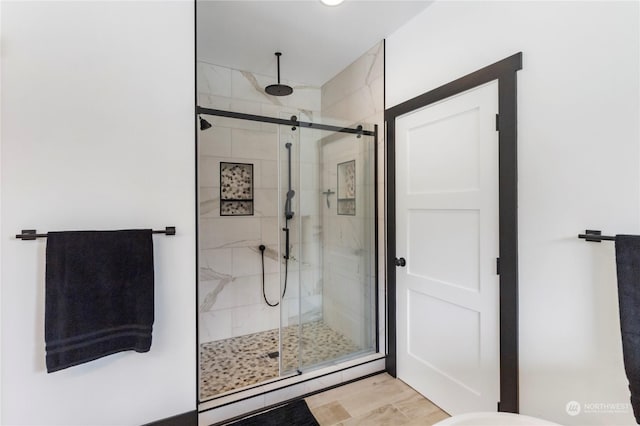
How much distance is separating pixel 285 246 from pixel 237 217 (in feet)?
2.60

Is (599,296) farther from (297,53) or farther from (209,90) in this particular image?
(209,90)

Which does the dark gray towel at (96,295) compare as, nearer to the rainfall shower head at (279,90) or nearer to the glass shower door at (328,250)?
the glass shower door at (328,250)

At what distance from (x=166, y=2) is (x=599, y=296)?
8.54 ft

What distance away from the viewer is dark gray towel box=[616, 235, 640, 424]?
1.05 m

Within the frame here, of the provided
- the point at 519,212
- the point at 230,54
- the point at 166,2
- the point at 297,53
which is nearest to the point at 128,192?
the point at 166,2

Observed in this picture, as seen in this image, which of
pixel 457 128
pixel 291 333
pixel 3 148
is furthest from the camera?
pixel 291 333

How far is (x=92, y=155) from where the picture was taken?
1.54 meters

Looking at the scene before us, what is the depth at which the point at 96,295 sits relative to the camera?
149 cm

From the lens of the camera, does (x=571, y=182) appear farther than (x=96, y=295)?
No

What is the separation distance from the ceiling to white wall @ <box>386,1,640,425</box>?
76cm

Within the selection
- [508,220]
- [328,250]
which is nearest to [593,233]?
[508,220]

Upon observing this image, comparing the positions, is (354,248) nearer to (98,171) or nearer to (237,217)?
(237,217)

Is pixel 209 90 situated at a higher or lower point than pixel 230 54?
lower

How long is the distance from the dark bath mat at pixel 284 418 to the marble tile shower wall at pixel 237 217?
3.95 feet
